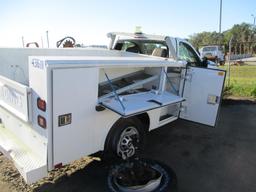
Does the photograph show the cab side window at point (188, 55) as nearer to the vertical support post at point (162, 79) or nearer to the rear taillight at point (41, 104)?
the vertical support post at point (162, 79)

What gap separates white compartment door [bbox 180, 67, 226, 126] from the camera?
466 cm

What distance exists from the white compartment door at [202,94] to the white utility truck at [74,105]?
0.02m

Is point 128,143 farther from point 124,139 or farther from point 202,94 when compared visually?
point 202,94

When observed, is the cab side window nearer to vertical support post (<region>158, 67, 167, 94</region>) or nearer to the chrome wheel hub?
vertical support post (<region>158, 67, 167, 94</region>)

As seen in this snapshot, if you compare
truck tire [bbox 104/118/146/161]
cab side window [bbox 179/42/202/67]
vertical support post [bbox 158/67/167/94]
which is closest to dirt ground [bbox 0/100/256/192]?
truck tire [bbox 104/118/146/161]

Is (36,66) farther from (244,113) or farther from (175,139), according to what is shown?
(244,113)

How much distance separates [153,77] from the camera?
13.7 feet

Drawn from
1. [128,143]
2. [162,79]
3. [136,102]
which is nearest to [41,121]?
[136,102]

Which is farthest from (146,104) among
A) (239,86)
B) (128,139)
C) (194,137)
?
(239,86)

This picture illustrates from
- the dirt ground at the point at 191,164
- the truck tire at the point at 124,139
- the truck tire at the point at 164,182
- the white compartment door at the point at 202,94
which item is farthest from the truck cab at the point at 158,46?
the truck tire at the point at 164,182

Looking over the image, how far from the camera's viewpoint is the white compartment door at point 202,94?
466 centimetres

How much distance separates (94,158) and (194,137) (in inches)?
85.0

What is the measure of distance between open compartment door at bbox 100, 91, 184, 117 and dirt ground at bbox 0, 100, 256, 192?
0.95 metres

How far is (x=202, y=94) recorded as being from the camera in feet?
15.8
